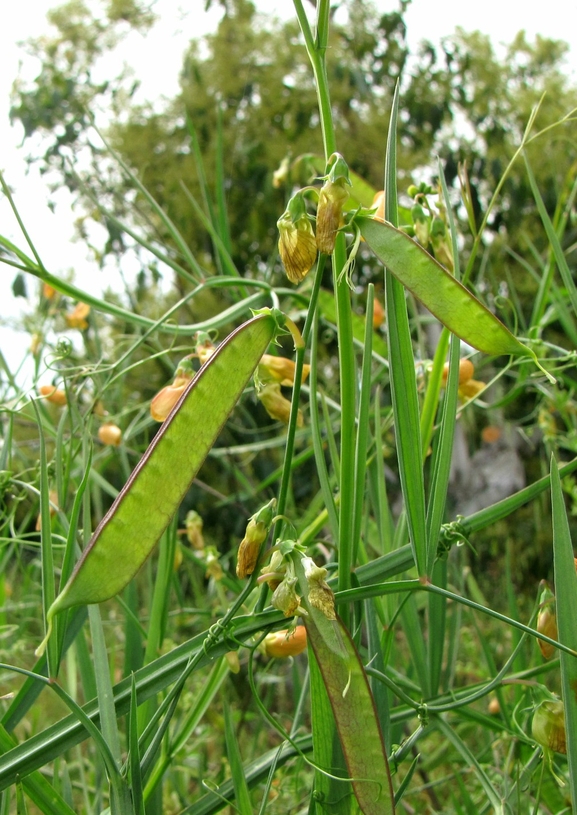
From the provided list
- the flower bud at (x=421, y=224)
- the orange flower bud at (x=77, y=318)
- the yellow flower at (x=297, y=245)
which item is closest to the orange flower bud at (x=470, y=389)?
the flower bud at (x=421, y=224)

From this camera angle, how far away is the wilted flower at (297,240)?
12.3 inches

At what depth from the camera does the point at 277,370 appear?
1.37 feet

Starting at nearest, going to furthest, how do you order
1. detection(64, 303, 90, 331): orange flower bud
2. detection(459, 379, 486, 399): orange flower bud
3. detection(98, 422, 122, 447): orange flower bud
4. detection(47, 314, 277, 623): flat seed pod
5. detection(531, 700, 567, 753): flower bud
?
1. detection(47, 314, 277, 623): flat seed pod
2. detection(531, 700, 567, 753): flower bud
3. detection(459, 379, 486, 399): orange flower bud
4. detection(98, 422, 122, 447): orange flower bud
5. detection(64, 303, 90, 331): orange flower bud

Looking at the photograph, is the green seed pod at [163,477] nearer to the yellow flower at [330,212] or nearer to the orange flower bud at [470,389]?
the yellow flower at [330,212]

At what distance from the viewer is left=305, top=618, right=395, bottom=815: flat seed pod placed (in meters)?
0.28

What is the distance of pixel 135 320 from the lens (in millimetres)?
503

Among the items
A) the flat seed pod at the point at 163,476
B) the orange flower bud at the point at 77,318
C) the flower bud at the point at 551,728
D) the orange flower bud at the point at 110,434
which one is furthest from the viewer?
the orange flower bud at the point at 77,318

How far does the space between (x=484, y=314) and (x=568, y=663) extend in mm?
158

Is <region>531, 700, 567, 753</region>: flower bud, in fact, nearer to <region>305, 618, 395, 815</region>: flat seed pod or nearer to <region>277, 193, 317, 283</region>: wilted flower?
<region>305, 618, 395, 815</region>: flat seed pod

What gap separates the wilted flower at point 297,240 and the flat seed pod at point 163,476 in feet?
0.12

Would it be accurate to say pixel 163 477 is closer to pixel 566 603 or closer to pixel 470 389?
pixel 566 603

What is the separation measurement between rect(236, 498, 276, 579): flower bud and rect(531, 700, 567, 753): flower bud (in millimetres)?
183

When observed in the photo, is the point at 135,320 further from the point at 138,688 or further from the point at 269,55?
the point at 269,55

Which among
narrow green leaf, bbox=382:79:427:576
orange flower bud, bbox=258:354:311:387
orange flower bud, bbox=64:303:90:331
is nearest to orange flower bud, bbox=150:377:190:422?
orange flower bud, bbox=258:354:311:387
